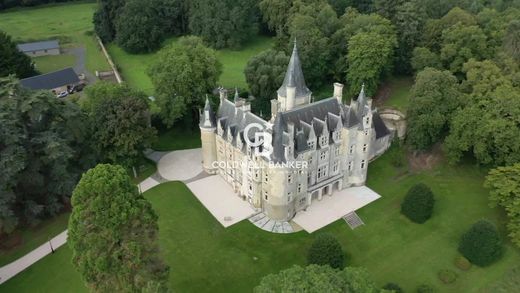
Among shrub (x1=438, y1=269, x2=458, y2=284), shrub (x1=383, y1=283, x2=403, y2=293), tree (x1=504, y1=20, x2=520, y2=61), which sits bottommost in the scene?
shrub (x1=438, y1=269, x2=458, y2=284)

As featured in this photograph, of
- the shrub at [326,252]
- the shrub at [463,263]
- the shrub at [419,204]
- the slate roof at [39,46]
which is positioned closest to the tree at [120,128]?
the shrub at [326,252]

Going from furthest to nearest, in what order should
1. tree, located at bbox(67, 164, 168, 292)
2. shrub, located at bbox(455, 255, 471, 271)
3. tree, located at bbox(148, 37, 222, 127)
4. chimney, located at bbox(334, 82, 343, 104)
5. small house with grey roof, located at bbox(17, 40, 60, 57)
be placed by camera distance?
small house with grey roof, located at bbox(17, 40, 60, 57)
tree, located at bbox(148, 37, 222, 127)
chimney, located at bbox(334, 82, 343, 104)
shrub, located at bbox(455, 255, 471, 271)
tree, located at bbox(67, 164, 168, 292)

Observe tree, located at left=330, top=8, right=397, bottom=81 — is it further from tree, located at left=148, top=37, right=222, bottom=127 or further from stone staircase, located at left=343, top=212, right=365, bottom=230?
stone staircase, located at left=343, top=212, right=365, bottom=230

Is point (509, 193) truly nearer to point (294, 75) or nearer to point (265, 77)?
point (294, 75)

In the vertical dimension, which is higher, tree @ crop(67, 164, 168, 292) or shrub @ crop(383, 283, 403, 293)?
tree @ crop(67, 164, 168, 292)

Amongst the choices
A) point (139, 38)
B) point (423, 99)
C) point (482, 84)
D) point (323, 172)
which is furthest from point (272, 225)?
point (139, 38)

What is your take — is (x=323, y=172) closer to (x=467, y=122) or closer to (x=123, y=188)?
(x=467, y=122)

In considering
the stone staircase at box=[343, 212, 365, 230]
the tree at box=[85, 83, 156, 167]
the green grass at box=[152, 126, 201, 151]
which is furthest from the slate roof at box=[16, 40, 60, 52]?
the stone staircase at box=[343, 212, 365, 230]

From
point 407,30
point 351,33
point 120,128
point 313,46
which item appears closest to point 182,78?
point 120,128
